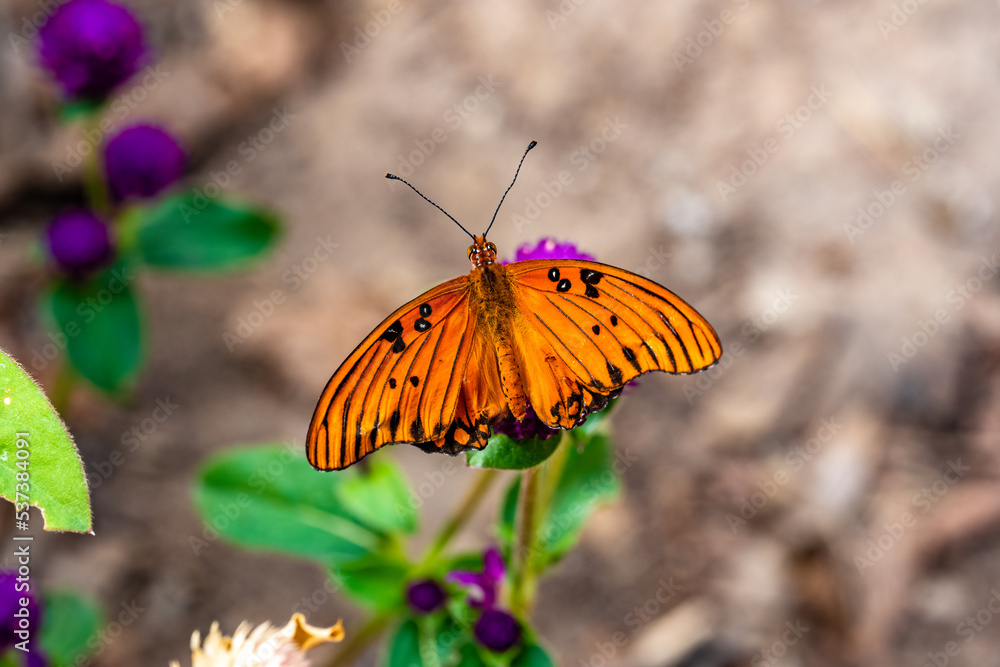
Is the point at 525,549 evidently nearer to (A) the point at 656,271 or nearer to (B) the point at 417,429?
(B) the point at 417,429

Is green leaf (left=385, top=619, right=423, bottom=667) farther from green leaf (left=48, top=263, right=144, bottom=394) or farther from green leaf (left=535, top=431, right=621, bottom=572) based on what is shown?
green leaf (left=48, top=263, right=144, bottom=394)

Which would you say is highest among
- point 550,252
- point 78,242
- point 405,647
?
point 78,242

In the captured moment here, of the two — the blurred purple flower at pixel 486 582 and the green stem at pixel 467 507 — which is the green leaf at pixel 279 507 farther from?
the blurred purple flower at pixel 486 582

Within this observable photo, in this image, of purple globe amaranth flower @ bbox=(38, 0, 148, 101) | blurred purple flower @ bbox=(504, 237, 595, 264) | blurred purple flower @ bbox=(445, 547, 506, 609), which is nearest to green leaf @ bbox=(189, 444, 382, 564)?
blurred purple flower @ bbox=(445, 547, 506, 609)

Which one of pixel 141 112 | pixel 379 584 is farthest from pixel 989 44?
pixel 141 112

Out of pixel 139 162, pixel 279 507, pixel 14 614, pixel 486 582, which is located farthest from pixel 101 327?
pixel 486 582

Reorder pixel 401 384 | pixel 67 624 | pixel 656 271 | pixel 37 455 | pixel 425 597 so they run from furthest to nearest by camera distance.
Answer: pixel 656 271, pixel 67 624, pixel 425 597, pixel 401 384, pixel 37 455
